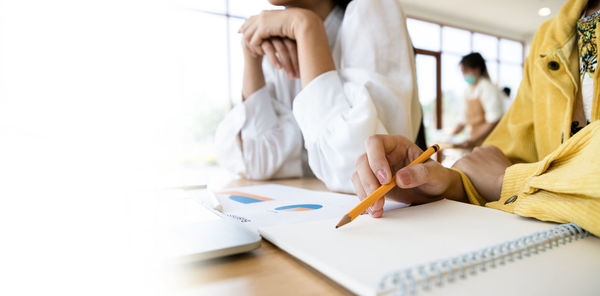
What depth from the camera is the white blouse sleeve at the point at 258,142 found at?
2.66 feet

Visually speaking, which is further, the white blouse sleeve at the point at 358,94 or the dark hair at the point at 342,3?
the dark hair at the point at 342,3

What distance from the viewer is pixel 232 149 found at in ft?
2.74

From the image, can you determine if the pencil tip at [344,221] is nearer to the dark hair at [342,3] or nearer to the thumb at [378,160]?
the thumb at [378,160]

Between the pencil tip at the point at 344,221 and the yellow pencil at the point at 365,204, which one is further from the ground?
the yellow pencil at the point at 365,204

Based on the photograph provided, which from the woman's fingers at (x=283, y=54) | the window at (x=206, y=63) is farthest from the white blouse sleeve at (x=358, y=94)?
the window at (x=206, y=63)

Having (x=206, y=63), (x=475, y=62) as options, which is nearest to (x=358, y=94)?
(x=475, y=62)

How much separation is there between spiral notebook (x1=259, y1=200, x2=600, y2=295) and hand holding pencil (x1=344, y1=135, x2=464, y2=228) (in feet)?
0.15

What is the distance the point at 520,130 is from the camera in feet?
A: 1.95

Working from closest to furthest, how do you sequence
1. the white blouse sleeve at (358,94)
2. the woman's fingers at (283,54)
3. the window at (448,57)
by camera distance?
1. the white blouse sleeve at (358,94)
2. the woman's fingers at (283,54)
3. the window at (448,57)

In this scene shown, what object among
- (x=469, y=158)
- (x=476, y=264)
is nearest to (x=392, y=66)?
(x=469, y=158)

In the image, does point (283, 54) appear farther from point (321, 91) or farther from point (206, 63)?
point (206, 63)

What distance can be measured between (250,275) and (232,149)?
2.12 feet

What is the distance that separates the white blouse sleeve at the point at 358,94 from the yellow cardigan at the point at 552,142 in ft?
0.60

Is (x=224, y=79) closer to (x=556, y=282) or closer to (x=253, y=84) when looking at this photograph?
(x=253, y=84)
